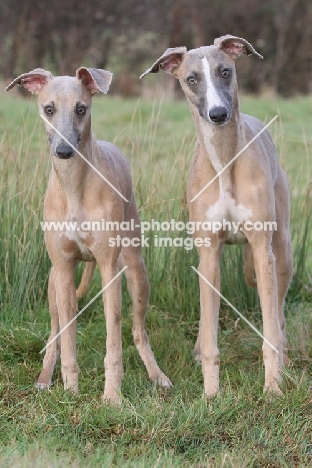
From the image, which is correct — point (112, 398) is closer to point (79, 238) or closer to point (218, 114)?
point (79, 238)

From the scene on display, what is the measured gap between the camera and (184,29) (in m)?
23.2

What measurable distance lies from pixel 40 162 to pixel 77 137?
1917mm

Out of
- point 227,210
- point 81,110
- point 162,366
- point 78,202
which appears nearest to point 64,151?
point 81,110

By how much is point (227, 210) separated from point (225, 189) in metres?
0.14

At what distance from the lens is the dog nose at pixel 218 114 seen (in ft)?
16.7

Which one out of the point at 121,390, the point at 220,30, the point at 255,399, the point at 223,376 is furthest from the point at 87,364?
the point at 220,30

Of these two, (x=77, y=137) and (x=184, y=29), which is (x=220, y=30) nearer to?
(x=184, y=29)

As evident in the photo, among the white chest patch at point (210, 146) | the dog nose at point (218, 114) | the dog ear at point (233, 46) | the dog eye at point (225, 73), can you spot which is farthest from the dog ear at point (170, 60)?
the dog nose at point (218, 114)

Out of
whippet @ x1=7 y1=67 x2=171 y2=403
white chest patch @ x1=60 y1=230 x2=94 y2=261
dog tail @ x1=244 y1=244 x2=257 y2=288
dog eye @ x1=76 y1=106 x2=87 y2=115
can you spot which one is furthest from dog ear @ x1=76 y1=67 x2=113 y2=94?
dog tail @ x1=244 y1=244 x2=257 y2=288

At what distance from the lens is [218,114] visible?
5.09 m

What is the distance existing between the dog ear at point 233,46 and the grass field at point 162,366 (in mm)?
1357

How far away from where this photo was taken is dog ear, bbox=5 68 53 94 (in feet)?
18.0

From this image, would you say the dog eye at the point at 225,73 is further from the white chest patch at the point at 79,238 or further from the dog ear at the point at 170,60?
the white chest patch at the point at 79,238

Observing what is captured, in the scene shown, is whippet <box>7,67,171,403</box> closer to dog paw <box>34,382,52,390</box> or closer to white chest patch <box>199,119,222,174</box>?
dog paw <box>34,382,52,390</box>
